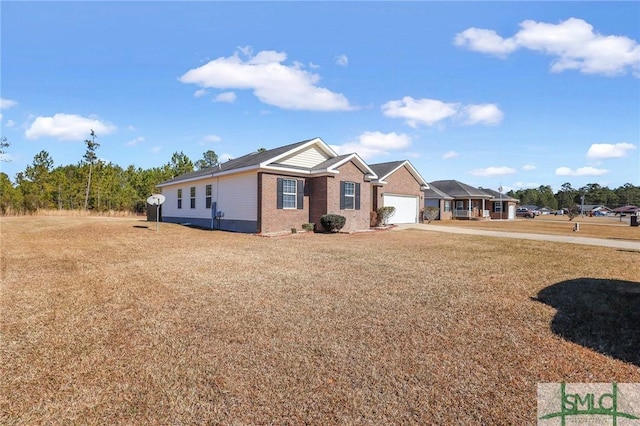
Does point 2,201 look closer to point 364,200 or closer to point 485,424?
point 364,200

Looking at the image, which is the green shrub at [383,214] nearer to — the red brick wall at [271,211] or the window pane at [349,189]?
the window pane at [349,189]

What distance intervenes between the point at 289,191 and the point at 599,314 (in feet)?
49.5

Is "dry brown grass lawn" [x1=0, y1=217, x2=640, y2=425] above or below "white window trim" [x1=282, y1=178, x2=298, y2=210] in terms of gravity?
below

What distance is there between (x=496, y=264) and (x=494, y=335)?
562cm

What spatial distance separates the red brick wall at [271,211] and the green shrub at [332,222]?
1.65 meters

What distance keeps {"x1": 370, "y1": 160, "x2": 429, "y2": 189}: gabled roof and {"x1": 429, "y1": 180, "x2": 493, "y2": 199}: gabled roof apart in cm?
1237

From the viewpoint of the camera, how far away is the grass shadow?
426cm

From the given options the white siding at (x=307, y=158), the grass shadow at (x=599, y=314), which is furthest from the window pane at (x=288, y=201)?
the grass shadow at (x=599, y=314)

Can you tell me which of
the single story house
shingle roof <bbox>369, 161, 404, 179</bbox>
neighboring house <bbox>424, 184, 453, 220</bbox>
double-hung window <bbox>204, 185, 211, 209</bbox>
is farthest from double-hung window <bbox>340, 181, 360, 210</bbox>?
the single story house

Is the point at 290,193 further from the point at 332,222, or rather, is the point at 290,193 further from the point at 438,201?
the point at 438,201

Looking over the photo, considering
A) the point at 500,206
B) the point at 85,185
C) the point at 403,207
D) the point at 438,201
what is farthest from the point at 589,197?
the point at 85,185

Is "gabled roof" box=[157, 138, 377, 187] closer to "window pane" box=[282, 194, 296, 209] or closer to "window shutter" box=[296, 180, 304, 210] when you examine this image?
Result: "window shutter" box=[296, 180, 304, 210]

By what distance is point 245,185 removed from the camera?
61.8 ft

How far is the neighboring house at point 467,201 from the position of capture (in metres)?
42.0
